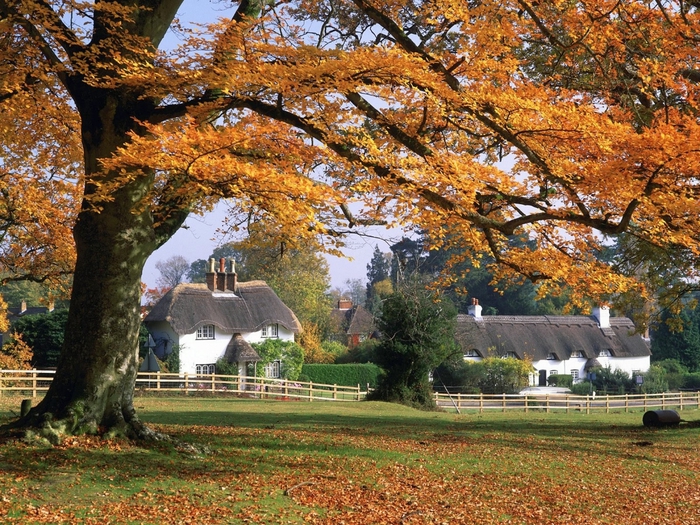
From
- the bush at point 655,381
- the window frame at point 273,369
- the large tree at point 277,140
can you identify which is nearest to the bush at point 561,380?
the bush at point 655,381

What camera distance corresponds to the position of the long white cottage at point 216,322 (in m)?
42.6

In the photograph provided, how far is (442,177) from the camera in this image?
1010 cm

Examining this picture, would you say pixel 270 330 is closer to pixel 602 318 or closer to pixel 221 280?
pixel 221 280

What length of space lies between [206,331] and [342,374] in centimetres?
831

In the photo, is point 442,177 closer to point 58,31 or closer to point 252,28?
point 252,28

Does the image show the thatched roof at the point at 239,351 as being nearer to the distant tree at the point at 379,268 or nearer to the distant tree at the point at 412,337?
the distant tree at the point at 412,337

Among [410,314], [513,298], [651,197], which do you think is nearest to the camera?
[651,197]

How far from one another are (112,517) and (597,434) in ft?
52.2

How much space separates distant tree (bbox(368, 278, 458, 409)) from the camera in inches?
1086

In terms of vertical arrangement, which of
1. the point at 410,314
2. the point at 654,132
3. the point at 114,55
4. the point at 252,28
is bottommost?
the point at 410,314

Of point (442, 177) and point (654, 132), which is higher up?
point (654, 132)

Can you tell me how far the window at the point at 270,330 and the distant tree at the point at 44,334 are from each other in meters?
12.7

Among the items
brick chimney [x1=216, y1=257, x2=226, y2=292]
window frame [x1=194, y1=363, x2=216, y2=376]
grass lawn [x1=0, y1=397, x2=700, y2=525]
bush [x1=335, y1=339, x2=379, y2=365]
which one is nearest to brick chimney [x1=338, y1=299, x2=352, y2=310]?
bush [x1=335, y1=339, x2=379, y2=365]

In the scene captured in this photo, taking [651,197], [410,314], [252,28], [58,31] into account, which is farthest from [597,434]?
[58,31]
